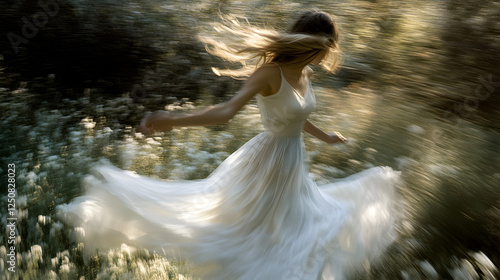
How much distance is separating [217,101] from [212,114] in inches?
159

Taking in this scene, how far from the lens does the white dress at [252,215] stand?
8.29 ft

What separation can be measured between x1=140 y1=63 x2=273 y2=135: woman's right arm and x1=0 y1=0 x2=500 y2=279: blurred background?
3.23 feet

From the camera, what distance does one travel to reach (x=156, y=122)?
7.24 feet

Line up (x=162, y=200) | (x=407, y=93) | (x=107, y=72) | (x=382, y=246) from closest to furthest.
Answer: (x=162, y=200) < (x=382, y=246) < (x=407, y=93) < (x=107, y=72)

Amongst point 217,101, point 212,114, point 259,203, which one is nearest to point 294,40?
point 212,114

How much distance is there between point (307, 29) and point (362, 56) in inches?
205

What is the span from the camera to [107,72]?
706 centimetres

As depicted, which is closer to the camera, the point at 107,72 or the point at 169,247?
the point at 169,247

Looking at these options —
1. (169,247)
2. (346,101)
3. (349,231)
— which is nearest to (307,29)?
(349,231)

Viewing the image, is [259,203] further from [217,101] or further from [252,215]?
[217,101]

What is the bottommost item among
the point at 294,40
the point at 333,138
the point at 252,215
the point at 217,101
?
the point at 217,101

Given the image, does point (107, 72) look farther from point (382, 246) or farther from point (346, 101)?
point (382, 246)

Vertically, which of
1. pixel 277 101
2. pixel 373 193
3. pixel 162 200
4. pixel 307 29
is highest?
pixel 307 29

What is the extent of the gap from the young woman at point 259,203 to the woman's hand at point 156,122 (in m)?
0.03
